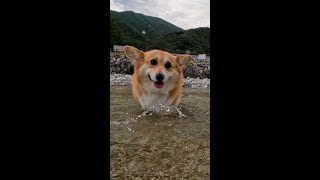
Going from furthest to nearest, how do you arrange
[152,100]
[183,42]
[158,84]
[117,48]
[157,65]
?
[152,100] → [158,84] → [157,65] → [183,42] → [117,48]

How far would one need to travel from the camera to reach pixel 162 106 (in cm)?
290

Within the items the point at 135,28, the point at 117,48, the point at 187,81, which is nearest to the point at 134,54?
the point at 135,28

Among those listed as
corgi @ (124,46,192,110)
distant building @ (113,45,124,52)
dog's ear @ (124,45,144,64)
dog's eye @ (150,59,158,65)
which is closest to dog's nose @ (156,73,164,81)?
corgi @ (124,46,192,110)

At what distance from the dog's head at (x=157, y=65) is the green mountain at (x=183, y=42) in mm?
80

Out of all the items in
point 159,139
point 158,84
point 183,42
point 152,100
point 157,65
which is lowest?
point 159,139

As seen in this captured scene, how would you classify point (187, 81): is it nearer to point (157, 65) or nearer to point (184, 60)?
point (184, 60)

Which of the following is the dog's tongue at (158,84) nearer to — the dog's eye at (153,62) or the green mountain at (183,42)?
the dog's eye at (153,62)

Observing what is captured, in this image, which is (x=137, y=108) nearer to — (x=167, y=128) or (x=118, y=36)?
(x=167, y=128)

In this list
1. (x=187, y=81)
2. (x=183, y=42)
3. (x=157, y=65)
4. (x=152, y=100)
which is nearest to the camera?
(x=183, y=42)

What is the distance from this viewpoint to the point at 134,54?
260 centimetres

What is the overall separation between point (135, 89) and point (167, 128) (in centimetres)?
61

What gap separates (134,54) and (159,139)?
86 centimetres

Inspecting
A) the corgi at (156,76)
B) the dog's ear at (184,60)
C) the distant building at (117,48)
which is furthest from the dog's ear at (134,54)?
the dog's ear at (184,60)
